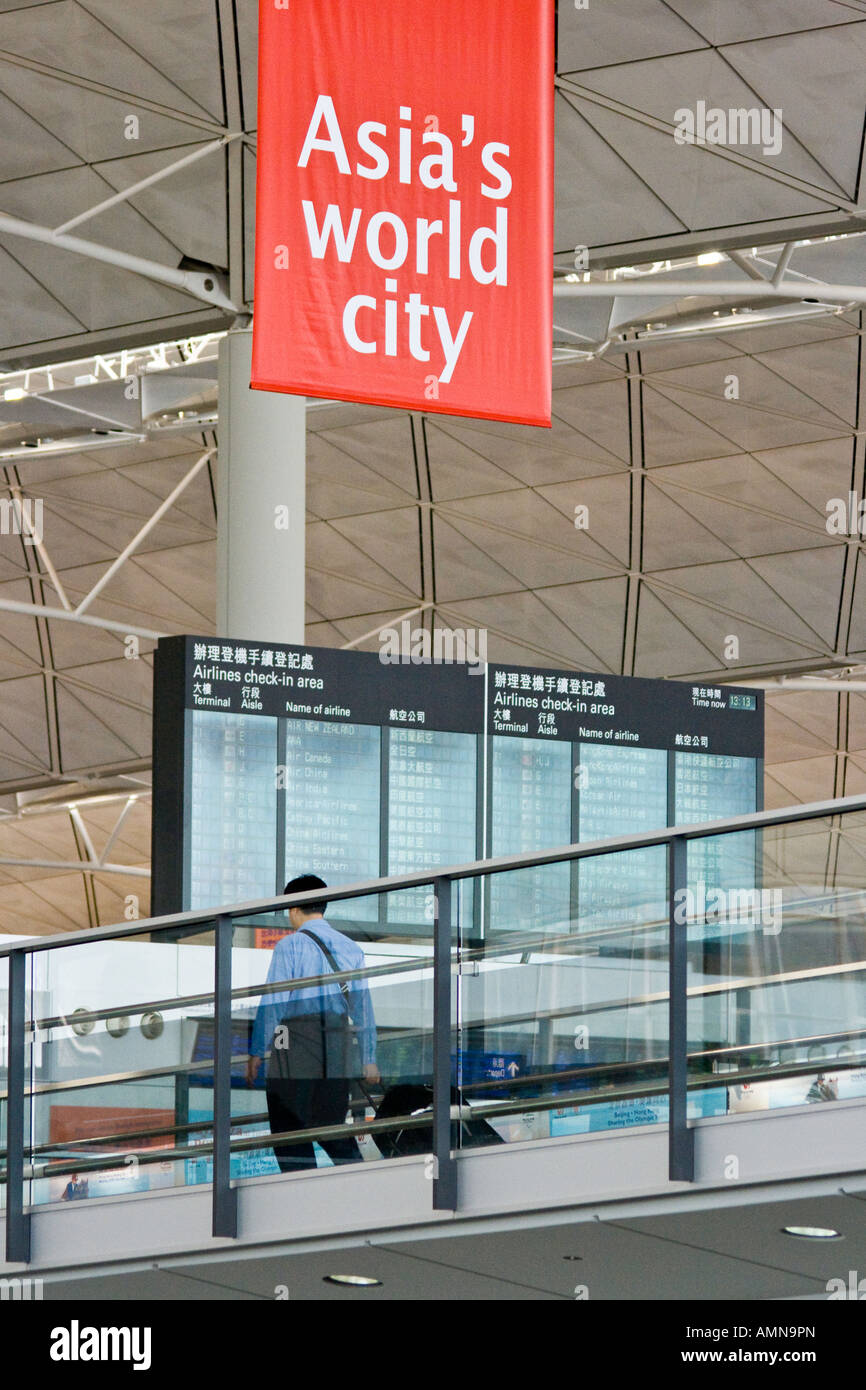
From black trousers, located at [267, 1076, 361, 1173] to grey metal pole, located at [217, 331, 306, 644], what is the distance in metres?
9.48

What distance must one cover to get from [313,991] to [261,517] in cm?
1037

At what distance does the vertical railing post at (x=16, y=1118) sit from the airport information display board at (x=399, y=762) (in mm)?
3915

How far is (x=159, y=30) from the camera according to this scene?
2048cm

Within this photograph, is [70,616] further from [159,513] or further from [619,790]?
[619,790]

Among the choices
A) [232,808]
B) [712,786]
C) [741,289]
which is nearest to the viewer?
[232,808]

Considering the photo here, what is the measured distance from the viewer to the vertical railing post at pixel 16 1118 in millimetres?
10688

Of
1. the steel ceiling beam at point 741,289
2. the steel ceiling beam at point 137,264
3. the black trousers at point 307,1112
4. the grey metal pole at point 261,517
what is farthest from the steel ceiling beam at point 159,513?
the black trousers at point 307,1112

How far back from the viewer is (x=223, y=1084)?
10.0 meters

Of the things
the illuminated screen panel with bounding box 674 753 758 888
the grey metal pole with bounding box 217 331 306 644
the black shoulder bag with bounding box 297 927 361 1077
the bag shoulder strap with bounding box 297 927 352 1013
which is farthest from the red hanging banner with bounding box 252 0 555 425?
the grey metal pole with bounding box 217 331 306 644

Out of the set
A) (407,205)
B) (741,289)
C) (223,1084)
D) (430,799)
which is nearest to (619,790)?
(430,799)

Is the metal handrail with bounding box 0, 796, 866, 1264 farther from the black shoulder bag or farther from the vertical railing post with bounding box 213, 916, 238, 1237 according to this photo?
the black shoulder bag

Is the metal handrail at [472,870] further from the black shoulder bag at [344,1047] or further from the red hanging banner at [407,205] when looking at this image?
the red hanging banner at [407,205]
